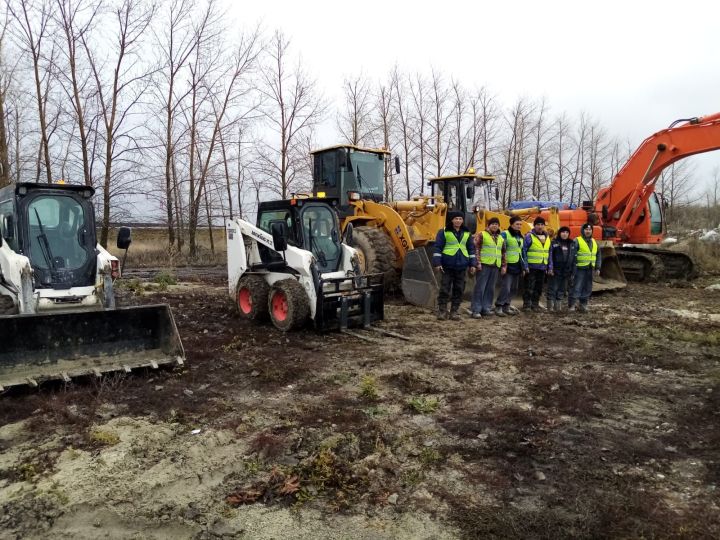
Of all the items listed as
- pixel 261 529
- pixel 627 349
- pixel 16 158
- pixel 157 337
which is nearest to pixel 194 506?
pixel 261 529

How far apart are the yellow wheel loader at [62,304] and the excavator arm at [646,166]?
1137 centimetres

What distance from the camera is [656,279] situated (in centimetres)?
1385

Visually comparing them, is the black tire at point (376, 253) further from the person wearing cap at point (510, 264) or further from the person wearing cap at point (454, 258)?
the person wearing cap at point (510, 264)

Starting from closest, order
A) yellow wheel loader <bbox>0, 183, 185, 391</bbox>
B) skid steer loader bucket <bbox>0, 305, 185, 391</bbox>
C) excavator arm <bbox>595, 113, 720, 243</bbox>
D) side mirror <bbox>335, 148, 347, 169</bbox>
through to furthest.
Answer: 1. skid steer loader bucket <bbox>0, 305, 185, 391</bbox>
2. yellow wheel loader <bbox>0, 183, 185, 391</bbox>
3. side mirror <bbox>335, 148, 347, 169</bbox>
4. excavator arm <bbox>595, 113, 720, 243</bbox>

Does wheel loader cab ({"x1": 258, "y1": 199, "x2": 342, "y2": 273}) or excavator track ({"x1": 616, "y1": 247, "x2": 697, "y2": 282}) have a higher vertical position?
wheel loader cab ({"x1": 258, "y1": 199, "x2": 342, "y2": 273})

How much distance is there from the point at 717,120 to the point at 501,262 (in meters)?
6.34

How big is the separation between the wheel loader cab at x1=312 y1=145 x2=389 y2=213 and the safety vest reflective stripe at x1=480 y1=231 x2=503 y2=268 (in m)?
3.14

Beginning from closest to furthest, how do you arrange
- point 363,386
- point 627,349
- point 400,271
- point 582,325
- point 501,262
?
point 363,386, point 627,349, point 582,325, point 501,262, point 400,271

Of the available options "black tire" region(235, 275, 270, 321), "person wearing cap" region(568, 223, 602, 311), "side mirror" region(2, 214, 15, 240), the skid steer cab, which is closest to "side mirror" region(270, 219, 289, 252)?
the skid steer cab

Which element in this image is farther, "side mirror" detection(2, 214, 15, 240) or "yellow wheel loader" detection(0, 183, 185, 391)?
"side mirror" detection(2, 214, 15, 240)

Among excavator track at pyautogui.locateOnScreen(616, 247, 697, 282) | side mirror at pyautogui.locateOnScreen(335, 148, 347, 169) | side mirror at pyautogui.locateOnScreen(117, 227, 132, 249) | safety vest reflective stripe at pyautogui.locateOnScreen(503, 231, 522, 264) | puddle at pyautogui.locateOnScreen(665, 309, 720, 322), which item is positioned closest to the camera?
side mirror at pyautogui.locateOnScreen(117, 227, 132, 249)

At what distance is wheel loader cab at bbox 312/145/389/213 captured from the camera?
11.5 meters

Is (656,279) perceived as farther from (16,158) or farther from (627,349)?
(16,158)

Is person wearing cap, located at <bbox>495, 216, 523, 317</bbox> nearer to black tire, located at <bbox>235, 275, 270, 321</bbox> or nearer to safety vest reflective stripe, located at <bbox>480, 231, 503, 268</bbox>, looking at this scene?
safety vest reflective stripe, located at <bbox>480, 231, 503, 268</bbox>
